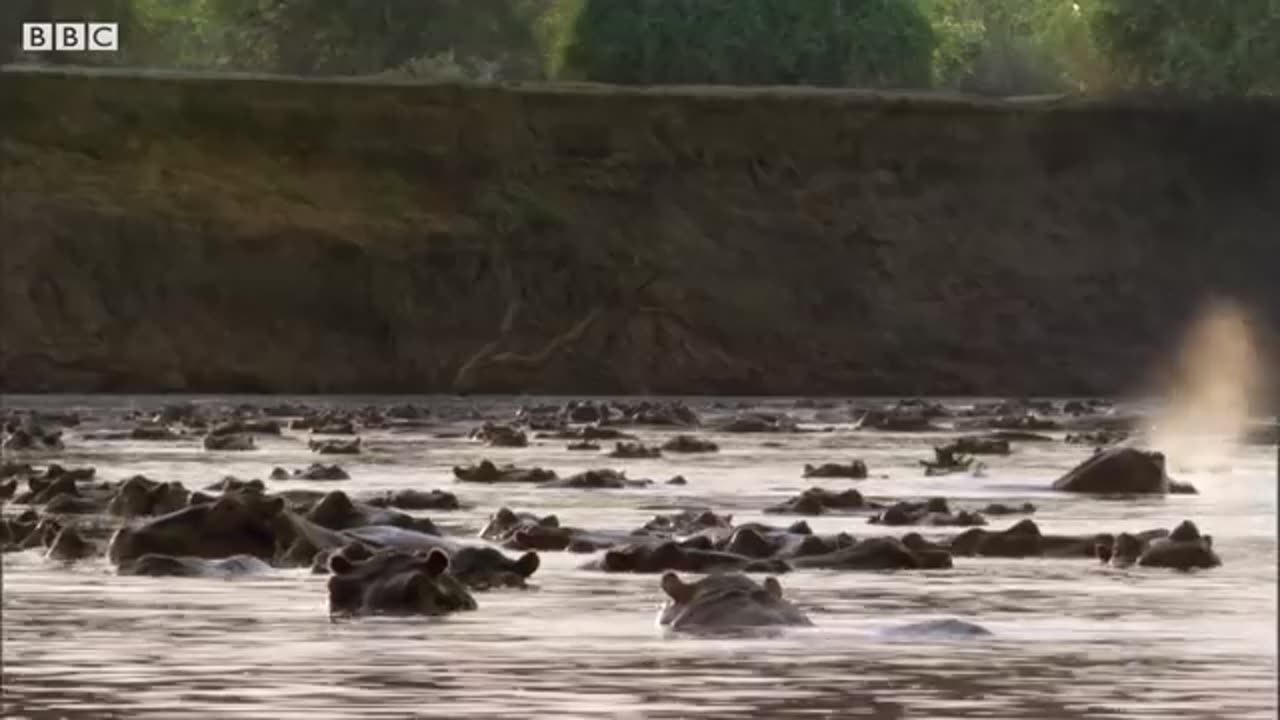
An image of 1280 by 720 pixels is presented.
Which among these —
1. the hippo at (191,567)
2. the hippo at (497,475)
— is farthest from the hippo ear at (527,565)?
the hippo at (497,475)

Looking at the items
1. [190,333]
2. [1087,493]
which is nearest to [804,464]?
[1087,493]

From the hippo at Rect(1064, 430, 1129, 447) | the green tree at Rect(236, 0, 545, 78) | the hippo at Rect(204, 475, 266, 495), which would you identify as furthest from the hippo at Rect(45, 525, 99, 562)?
the green tree at Rect(236, 0, 545, 78)

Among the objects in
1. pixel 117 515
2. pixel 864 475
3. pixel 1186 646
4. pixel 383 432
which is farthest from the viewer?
pixel 383 432

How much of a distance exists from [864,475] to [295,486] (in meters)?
5.42

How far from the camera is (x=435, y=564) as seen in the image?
17.8 m

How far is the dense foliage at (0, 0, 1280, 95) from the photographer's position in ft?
315

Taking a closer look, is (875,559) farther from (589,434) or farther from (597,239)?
(597,239)

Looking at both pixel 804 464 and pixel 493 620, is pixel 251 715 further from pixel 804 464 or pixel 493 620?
pixel 804 464

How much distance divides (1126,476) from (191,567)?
12502mm

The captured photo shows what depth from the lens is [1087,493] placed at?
30734 mm

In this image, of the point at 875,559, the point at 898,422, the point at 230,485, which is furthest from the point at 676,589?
the point at 898,422

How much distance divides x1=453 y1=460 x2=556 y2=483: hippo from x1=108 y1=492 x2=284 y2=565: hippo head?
11.9 meters

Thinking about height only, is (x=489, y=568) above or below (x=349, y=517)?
below

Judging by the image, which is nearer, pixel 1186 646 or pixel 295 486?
pixel 1186 646
